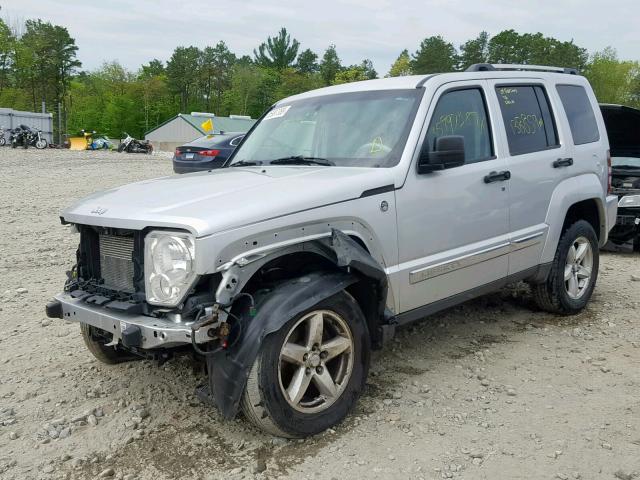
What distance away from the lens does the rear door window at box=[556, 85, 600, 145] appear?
5453 millimetres

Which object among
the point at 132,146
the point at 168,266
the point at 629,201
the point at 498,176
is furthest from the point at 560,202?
the point at 132,146

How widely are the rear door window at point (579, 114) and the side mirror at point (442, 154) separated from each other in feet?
6.46

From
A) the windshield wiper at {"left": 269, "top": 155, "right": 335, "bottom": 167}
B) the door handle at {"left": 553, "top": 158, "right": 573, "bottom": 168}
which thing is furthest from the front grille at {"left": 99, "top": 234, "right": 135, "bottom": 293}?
the door handle at {"left": 553, "top": 158, "right": 573, "bottom": 168}

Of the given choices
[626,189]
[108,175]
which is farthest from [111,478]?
[108,175]

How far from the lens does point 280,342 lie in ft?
10.4

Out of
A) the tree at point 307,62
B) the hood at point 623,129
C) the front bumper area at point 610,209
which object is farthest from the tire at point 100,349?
the tree at point 307,62

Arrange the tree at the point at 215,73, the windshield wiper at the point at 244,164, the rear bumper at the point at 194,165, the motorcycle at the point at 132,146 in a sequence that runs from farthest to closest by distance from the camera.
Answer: the tree at the point at 215,73
the motorcycle at the point at 132,146
the rear bumper at the point at 194,165
the windshield wiper at the point at 244,164

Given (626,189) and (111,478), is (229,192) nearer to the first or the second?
(111,478)

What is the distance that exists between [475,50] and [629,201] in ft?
281

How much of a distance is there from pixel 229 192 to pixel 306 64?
11216cm

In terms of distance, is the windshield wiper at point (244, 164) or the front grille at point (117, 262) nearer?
the front grille at point (117, 262)

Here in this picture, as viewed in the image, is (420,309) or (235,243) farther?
(420,309)

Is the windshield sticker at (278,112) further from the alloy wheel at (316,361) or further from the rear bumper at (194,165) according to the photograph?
the rear bumper at (194,165)

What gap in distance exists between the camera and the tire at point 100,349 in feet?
13.7
